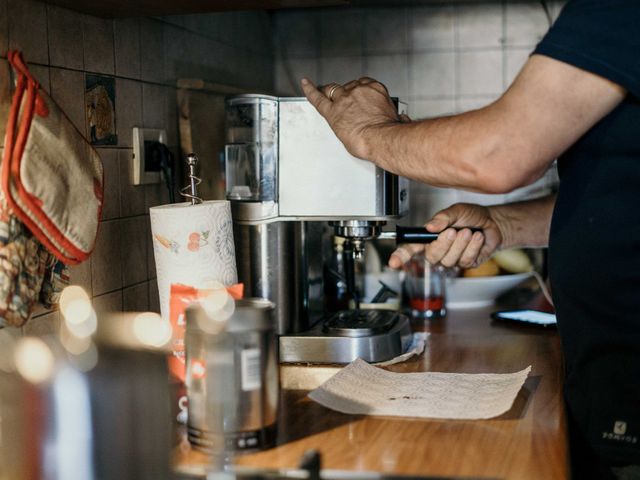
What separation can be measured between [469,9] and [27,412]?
199 centimetres

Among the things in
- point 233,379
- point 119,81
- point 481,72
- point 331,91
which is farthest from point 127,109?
point 481,72

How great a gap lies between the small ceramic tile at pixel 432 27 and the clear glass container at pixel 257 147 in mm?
1210

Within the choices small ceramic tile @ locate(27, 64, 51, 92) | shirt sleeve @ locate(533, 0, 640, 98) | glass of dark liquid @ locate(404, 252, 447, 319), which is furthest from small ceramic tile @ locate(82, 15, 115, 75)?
glass of dark liquid @ locate(404, 252, 447, 319)

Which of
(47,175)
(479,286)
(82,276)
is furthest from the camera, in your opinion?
(479,286)

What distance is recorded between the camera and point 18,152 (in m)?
1.10

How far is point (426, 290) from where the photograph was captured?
6.66 ft

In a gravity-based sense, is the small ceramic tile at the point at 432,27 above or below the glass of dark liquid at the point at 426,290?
above

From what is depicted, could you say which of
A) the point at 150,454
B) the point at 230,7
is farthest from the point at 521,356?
the point at 150,454

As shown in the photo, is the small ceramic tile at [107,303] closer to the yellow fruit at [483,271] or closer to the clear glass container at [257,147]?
the clear glass container at [257,147]

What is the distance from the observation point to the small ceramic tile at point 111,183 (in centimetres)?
143

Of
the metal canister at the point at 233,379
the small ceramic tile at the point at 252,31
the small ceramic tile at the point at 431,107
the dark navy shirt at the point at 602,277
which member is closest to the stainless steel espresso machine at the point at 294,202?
the dark navy shirt at the point at 602,277

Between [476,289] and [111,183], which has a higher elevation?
[111,183]

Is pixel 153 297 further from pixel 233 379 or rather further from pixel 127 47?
pixel 233 379

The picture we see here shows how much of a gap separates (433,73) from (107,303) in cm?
149
